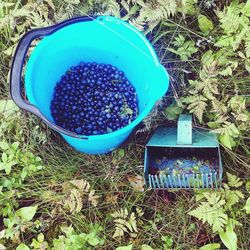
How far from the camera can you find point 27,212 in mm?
1784

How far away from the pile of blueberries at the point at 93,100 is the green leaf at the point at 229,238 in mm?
542

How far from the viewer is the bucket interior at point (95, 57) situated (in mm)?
1756

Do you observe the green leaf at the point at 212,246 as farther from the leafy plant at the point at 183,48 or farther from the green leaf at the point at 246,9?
the green leaf at the point at 246,9

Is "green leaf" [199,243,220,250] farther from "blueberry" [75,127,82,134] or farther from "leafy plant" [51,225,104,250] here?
"blueberry" [75,127,82,134]

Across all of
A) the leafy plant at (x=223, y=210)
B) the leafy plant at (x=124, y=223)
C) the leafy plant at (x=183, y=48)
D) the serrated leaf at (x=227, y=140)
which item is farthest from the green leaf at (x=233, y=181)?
the leafy plant at (x=183, y=48)

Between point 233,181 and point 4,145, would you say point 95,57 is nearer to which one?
point 4,145

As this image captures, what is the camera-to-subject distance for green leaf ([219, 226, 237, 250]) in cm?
171

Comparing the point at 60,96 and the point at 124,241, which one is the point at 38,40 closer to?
the point at 60,96

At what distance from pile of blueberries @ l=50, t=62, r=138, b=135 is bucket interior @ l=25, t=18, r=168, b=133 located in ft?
0.11

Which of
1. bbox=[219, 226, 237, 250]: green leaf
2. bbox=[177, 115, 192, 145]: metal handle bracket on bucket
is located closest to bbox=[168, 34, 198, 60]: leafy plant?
bbox=[177, 115, 192, 145]: metal handle bracket on bucket

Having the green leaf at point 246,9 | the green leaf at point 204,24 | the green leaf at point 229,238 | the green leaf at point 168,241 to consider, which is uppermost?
the green leaf at point 246,9

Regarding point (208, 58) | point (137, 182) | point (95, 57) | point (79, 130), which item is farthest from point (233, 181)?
point (95, 57)

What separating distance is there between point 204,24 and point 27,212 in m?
0.98

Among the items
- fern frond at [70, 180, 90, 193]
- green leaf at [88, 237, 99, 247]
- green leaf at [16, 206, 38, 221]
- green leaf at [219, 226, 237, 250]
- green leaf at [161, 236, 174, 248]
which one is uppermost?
fern frond at [70, 180, 90, 193]
